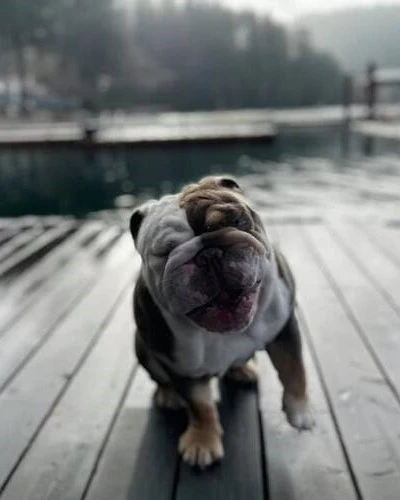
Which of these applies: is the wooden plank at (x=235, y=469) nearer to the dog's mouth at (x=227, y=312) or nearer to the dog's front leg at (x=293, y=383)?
the dog's front leg at (x=293, y=383)

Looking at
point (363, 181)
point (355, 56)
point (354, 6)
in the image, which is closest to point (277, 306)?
point (363, 181)

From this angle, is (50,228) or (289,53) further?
(289,53)

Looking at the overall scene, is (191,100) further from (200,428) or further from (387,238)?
(200,428)

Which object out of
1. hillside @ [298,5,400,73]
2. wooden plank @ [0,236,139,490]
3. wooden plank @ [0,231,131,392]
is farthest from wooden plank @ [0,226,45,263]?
hillside @ [298,5,400,73]

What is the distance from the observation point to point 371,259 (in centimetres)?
315

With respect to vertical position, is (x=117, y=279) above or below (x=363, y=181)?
above

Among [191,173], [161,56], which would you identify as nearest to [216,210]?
[191,173]

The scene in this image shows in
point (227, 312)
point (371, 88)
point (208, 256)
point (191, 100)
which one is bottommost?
point (191, 100)

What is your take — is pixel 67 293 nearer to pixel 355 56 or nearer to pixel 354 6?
pixel 355 56

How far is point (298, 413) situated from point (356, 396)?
301 mm


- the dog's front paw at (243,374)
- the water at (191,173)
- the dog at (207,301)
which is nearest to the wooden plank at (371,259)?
the dog's front paw at (243,374)

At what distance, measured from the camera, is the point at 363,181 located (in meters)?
8.10

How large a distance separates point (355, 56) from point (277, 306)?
119ft

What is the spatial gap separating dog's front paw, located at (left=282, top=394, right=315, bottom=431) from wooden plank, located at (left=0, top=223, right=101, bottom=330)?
4.06ft
